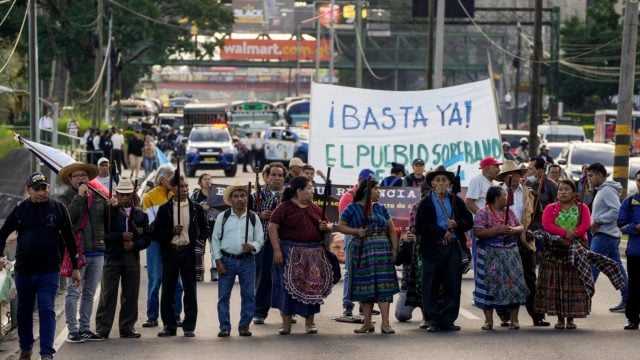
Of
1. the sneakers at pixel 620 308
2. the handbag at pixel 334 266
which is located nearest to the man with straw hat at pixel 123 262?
the handbag at pixel 334 266

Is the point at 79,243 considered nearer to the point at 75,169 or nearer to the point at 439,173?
the point at 75,169

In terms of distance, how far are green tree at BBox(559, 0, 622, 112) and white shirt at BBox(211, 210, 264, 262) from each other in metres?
59.8

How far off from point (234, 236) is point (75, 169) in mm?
1664

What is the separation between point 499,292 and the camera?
14.2 m

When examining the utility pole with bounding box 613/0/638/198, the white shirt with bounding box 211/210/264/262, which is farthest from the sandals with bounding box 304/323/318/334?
the utility pole with bounding box 613/0/638/198

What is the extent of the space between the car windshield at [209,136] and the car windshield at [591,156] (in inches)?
705

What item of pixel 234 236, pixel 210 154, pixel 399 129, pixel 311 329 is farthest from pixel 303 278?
pixel 210 154

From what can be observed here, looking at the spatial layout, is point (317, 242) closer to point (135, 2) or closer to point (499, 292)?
point (499, 292)

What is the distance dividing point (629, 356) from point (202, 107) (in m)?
67.0

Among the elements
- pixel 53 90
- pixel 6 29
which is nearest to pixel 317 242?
pixel 6 29

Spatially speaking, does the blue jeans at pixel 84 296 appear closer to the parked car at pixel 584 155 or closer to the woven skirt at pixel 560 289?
the woven skirt at pixel 560 289

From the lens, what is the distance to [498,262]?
46.8 feet

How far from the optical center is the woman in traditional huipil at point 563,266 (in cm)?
1426

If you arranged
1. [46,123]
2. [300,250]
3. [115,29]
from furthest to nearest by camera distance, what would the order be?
[115,29], [46,123], [300,250]
